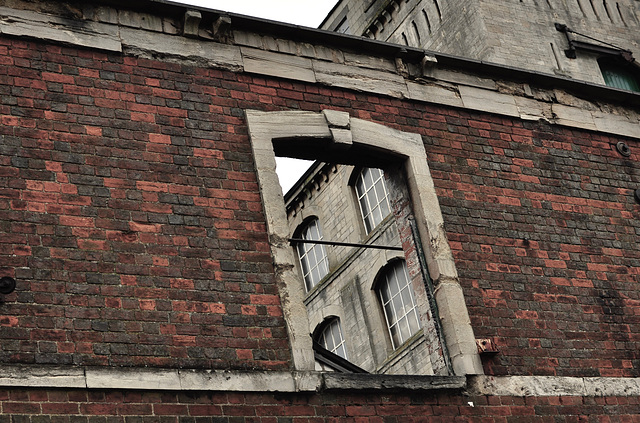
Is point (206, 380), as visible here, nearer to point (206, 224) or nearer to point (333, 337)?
point (206, 224)

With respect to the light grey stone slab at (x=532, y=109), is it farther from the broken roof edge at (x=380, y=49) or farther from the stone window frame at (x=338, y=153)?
the stone window frame at (x=338, y=153)

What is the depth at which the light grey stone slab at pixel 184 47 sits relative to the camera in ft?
30.2

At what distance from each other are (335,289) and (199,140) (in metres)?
13.4

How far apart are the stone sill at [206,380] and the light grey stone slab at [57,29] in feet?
10.4

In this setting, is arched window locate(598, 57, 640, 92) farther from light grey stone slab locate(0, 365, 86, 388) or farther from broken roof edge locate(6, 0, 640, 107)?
light grey stone slab locate(0, 365, 86, 388)

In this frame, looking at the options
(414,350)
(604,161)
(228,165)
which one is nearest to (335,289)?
(414,350)

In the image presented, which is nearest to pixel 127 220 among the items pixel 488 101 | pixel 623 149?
pixel 488 101

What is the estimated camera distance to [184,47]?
31.1 ft

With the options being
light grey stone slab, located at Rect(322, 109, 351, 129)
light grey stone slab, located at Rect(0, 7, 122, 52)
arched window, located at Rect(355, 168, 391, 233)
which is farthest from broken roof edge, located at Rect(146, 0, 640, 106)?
arched window, located at Rect(355, 168, 391, 233)

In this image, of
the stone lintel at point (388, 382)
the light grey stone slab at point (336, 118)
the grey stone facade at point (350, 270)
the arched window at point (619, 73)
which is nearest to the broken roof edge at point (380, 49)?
the light grey stone slab at point (336, 118)

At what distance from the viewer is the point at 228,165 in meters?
9.02

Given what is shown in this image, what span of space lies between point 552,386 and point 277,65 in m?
4.19

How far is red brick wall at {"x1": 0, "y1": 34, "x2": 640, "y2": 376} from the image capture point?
7.73 metres

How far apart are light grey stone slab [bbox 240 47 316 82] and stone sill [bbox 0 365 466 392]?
3270mm
